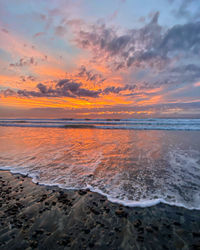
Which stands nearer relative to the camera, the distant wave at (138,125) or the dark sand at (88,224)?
the dark sand at (88,224)

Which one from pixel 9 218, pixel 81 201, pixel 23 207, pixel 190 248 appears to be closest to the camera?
pixel 190 248

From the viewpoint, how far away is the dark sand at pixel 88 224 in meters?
2.33

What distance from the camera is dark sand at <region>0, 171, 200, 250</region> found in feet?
7.64

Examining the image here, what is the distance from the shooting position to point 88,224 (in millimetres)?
2773

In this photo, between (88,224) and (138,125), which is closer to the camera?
(88,224)

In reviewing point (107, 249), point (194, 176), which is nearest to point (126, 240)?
point (107, 249)

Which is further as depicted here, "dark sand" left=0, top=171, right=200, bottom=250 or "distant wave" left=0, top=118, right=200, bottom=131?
"distant wave" left=0, top=118, right=200, bottom=131

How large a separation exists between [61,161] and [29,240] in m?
4.52

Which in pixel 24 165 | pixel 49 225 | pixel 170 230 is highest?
pixel 170 230

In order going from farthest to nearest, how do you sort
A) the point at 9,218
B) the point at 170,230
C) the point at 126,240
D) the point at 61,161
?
1. the point at 61,161
2. the point at 9,218
3. the point at 170,230
4. the point at 126,240

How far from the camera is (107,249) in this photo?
223 centimetres

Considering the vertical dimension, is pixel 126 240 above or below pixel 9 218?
above

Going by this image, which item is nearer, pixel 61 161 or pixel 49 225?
→ pixel 49 225

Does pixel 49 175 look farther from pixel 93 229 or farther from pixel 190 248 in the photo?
pixel 190 248
